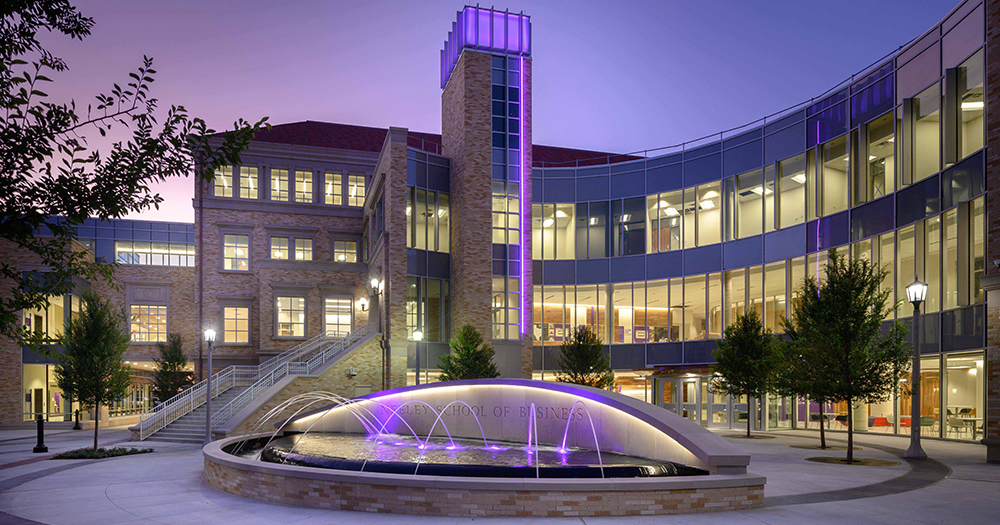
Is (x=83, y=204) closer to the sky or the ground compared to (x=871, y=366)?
closer to the sky

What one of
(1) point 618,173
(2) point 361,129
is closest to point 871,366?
(1) point 618,173

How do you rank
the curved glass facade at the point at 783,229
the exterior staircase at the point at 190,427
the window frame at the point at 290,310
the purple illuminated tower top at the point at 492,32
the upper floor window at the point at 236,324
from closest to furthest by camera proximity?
the curved glass facade at the point at 783,229, the exterior staircase at the point at 190,427, the purple illuminated tower top at the point at 492,32, the window frame at the point at 290,310, the upper floor window at the point at 236,324

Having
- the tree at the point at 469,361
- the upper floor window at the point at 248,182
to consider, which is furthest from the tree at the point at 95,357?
the upper floor window at the point at 248,182

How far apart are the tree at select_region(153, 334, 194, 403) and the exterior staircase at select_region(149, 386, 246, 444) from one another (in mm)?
8998

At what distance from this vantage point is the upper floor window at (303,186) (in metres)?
44.4

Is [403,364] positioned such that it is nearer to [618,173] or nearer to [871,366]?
[618,173]

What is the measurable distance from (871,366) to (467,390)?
11190 mm

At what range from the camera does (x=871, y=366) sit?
18.9 m

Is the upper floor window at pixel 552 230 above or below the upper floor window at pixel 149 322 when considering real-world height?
above

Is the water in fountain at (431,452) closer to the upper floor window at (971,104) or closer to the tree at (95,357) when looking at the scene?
the tree at (95,357)

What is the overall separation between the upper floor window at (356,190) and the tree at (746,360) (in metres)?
26.0

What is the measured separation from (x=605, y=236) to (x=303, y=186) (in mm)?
19668

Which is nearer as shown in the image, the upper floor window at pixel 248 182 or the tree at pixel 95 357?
the tree at pixel 95 357

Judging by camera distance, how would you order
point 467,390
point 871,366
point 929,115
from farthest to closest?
point 929,115 → point 871,366 → point 467,390
